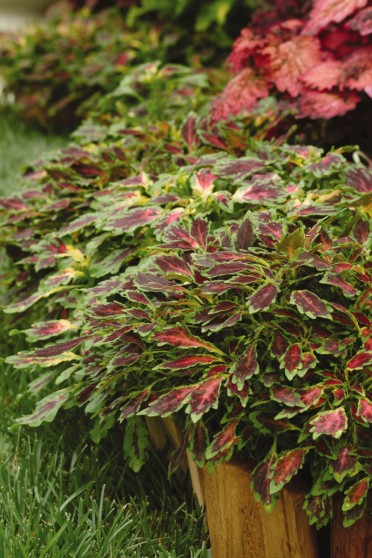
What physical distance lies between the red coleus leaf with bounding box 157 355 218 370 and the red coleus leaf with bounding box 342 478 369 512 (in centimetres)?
36

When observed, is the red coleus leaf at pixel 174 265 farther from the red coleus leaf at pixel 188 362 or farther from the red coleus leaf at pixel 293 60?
the red coleus leaf at pixel 293 60

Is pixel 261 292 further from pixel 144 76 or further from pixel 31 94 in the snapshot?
pixel 31 94

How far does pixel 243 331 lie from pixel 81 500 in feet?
1.64

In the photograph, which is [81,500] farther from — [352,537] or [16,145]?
[16,145]

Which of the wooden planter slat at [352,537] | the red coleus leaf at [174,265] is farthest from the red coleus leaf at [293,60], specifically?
the wooden planter slat at [352,537]

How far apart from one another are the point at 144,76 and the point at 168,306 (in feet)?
6.39

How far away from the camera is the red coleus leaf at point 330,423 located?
131 cm

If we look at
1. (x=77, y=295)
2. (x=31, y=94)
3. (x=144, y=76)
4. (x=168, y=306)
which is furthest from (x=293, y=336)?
(x=31, y=94)

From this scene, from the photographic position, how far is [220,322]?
1.47 meters

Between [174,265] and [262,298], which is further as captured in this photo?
[174,265]

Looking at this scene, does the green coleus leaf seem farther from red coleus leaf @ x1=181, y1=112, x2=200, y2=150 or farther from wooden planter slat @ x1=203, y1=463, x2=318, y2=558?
red coleus leaf @ x1=181, y1=112, x2=200, y2=150

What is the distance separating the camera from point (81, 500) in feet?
5.12

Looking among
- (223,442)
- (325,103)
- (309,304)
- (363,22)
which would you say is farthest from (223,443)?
(363,22)

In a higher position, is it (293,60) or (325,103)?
(293,60)
